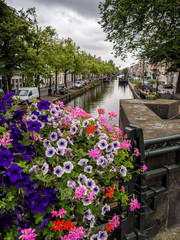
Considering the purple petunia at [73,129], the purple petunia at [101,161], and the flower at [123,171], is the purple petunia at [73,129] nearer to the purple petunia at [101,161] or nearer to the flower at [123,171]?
the purple petunia at [101,161]

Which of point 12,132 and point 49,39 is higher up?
point 49,39

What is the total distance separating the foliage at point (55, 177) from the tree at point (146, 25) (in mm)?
14374

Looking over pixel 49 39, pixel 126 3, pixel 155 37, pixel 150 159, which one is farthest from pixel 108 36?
pixel 150 159

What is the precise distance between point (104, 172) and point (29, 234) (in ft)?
2.70

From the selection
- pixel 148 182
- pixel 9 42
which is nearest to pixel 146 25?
pixel 9 42

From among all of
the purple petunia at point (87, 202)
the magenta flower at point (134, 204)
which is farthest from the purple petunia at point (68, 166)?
the magenta flower at point (134, 204)

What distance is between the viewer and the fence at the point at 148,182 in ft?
6.06

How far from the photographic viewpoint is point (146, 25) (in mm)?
15703

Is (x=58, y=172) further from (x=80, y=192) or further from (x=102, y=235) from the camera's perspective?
(x=102, y=235)

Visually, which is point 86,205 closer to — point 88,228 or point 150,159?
point 88,228

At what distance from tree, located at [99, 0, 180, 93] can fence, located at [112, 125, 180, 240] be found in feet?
45.6

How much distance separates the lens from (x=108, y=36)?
1780 centimetres

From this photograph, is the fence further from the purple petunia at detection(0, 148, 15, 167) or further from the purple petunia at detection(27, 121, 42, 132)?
the purple petunia at detection(0, 148, 15, 167)

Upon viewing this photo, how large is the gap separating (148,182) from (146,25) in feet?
54.6
